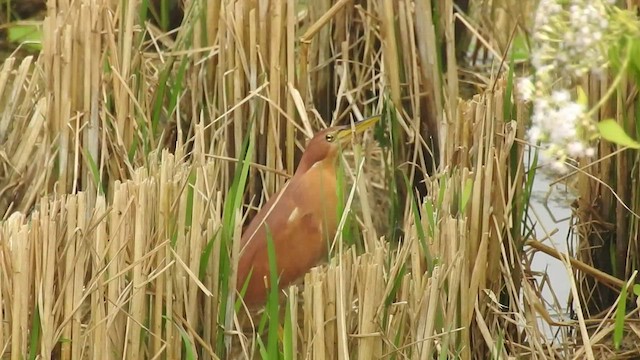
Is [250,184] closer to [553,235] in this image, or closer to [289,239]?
[289,239]

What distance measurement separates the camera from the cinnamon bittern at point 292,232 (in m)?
2.55

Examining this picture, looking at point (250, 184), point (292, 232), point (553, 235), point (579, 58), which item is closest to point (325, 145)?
point (292, 232)

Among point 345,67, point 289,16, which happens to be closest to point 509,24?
point 345,67

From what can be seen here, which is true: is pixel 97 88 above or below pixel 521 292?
above

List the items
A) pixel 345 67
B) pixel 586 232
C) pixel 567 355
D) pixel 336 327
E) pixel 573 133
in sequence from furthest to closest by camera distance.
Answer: pixel 345 67
pixel 586 232
pixel 567 355
pixel 336 327
pixel 573 133

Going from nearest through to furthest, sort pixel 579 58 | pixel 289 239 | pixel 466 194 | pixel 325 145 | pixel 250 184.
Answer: pixel 579 58
pixel 466 194
pixel 289 239
pixel 325 145
pixel 250 184

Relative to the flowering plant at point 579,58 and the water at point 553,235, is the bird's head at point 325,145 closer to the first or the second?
the water at point 553,235

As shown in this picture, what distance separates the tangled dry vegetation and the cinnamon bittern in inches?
2.7

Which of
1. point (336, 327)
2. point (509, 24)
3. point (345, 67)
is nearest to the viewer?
point (336, 327)

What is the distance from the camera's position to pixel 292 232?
2617 millimetres

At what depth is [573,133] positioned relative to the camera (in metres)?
1.27

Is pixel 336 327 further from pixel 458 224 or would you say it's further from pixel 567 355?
pixel 567 355

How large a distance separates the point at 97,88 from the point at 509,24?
1.44 metres

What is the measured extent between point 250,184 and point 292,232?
1.54ft
